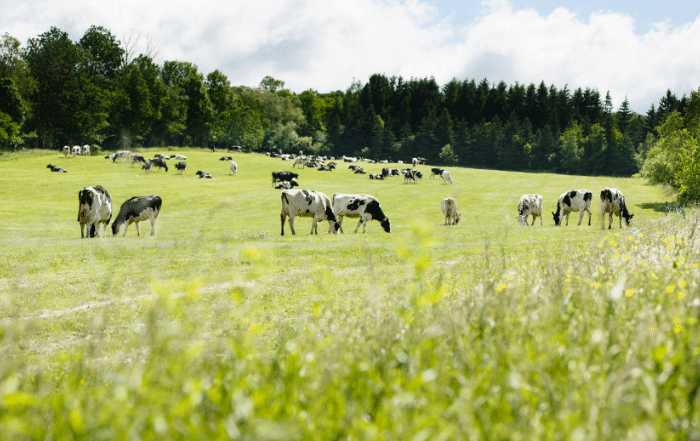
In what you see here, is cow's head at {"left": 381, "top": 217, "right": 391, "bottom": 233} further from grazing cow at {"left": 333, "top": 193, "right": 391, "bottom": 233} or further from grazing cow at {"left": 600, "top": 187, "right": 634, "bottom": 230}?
grazing cow at {"left": 600, "top": 187, "right": 634, "bottom": 230}

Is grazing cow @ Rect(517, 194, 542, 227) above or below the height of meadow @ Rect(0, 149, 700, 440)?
below

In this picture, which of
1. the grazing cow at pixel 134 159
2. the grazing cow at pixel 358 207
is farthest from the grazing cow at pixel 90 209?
the grazing cow at pixel 134 159

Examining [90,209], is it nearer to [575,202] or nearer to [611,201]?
[611,201]

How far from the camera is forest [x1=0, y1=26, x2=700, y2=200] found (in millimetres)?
77000

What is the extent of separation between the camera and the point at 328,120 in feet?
436

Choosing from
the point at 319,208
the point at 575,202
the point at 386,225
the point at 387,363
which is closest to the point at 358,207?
the point at 386,225

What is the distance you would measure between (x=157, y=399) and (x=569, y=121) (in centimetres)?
13991

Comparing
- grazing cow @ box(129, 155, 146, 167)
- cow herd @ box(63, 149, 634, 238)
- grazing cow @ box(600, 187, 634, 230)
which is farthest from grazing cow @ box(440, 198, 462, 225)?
grazing cow @ box(129, 155, 146, 167)

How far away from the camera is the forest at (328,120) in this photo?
77000 mm

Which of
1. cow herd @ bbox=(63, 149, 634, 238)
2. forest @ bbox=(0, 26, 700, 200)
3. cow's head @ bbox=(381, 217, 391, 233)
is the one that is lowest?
cow's head @ bbox=(381, 217, 391, 233)

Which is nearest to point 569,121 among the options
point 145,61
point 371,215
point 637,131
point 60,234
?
point 637,131

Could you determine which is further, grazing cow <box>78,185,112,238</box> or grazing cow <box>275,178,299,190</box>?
grazing cow <box>275,178,299,190</box>

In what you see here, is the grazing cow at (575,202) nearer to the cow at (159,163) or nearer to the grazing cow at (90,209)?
the grazing cow at (90,209)

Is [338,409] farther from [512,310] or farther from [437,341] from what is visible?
[512,310]
